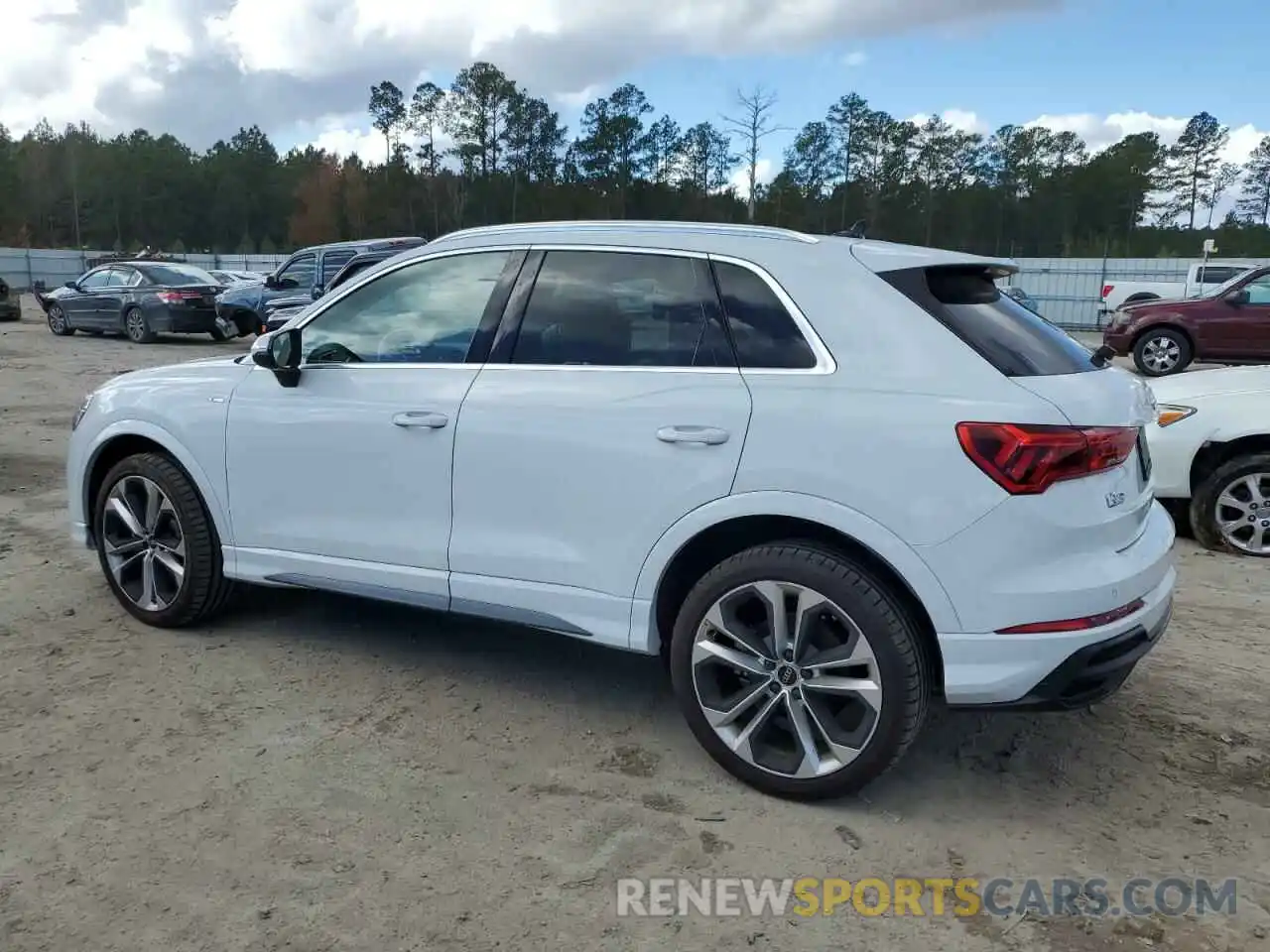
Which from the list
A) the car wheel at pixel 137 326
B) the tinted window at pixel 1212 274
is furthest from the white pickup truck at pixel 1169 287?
the car wheel at pixel 137 326

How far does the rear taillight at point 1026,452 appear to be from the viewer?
2.84 metres

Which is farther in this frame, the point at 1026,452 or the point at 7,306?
the point at 7,306

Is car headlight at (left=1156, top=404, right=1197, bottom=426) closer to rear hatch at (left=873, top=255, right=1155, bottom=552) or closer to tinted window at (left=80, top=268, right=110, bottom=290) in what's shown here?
rear hatch at (left=873, top=255, right=1155, bottom=552)

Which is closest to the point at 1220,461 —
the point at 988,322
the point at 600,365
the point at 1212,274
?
the point at 988,322

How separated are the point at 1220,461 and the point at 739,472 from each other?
4.23 meters

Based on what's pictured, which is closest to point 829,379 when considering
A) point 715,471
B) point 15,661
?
point 715,471

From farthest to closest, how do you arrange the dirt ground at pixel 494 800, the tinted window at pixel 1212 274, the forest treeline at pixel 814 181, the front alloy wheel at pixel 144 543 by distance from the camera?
the forest treeline at pixel 814 181
the tinted window at pixel 1212 274
the front alloy wheel at pixel 144 543
the dirt ground at pixel 494 800

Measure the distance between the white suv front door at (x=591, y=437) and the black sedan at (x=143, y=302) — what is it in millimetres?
16703

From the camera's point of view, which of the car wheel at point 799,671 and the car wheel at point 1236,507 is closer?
the car wheel at point 799,671

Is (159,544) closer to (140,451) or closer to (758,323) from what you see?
(140,451)

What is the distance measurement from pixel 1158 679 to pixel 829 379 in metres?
2.23

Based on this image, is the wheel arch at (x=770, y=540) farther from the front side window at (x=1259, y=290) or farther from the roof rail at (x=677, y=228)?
the front side window at (x=1259, y=290)

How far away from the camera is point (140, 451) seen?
470 cm

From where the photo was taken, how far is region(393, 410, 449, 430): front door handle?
3693mm
